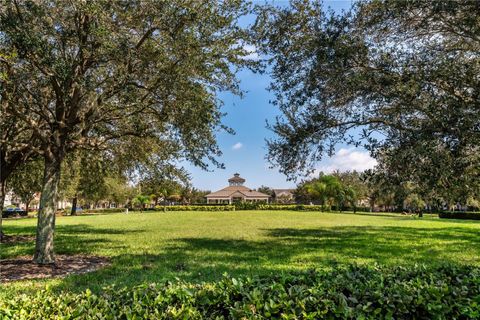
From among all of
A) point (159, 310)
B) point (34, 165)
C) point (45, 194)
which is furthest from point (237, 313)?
point (34, 165)

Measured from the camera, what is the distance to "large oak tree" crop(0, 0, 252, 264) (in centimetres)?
899

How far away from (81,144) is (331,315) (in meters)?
11.1

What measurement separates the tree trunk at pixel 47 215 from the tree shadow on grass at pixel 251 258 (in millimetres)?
2085

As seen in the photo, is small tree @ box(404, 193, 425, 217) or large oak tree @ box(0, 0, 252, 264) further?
small tree @ box(404, 193, 425, 217)

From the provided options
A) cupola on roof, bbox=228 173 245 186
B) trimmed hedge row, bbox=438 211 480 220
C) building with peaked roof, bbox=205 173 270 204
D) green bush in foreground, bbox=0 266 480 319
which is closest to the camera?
green bush in foreground, bbox=0 266 480 319

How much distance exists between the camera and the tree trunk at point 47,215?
1057 centimetres

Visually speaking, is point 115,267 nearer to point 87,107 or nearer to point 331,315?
point 87,107

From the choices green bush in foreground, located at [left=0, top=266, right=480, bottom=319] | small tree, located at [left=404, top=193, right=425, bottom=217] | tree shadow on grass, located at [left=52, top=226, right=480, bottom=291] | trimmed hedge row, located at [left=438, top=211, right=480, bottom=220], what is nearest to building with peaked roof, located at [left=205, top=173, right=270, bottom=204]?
small tree, located at [left=404, top=193, right=425, bottom=217]

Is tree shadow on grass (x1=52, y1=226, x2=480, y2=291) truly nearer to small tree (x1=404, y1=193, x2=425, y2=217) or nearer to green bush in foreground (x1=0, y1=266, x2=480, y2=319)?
small tree (x1=404, y1=193, x2=425, y2=217)

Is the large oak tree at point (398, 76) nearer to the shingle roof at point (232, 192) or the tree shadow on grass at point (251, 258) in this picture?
the tree shadow on grass at point (251, 258)

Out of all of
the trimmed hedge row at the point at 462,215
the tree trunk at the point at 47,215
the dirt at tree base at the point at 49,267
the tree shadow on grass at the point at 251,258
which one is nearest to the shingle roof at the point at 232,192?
the trimmed hedge row at the point at 462,215

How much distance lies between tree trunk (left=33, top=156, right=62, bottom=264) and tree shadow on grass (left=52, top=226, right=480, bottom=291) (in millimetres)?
Result: 2085

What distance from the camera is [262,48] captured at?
1188 centimetres

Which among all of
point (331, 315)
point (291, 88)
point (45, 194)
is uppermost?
point (291, 88)
